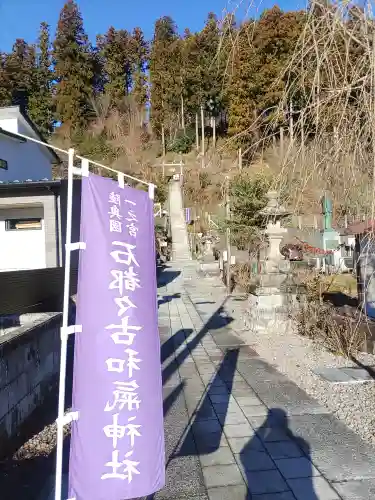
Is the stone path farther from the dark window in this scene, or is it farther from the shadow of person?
the dark window

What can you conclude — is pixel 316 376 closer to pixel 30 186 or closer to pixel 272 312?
pixel 272 312

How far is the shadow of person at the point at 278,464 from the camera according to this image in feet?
10.6

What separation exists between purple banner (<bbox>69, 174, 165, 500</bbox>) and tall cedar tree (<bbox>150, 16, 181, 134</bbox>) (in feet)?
130

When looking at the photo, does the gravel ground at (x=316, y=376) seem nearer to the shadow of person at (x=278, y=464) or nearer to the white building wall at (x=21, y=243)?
the shadow of person at (x=278, y=464)

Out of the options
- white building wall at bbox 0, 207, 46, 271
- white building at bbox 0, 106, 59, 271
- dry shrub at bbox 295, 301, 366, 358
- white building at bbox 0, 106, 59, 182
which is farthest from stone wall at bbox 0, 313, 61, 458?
white building at bbox 0, 106, 59, 182

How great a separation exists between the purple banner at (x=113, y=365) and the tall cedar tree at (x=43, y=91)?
42.9 metres

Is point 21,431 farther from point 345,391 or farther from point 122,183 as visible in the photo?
point 345,391

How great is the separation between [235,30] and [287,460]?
342 centimetres

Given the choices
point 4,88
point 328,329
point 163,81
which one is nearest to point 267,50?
point 328,329

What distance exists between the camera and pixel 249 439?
4.12 meters

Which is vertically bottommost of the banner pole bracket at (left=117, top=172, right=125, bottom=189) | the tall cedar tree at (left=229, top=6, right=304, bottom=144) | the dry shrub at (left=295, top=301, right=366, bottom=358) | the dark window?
the dry shrub at (left=295, top=301, right=366, bottom=358)

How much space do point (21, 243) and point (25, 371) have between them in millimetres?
8900

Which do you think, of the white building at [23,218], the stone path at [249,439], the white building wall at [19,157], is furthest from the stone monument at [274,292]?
the white building wall at [19,157]

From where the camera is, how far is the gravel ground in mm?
4621
